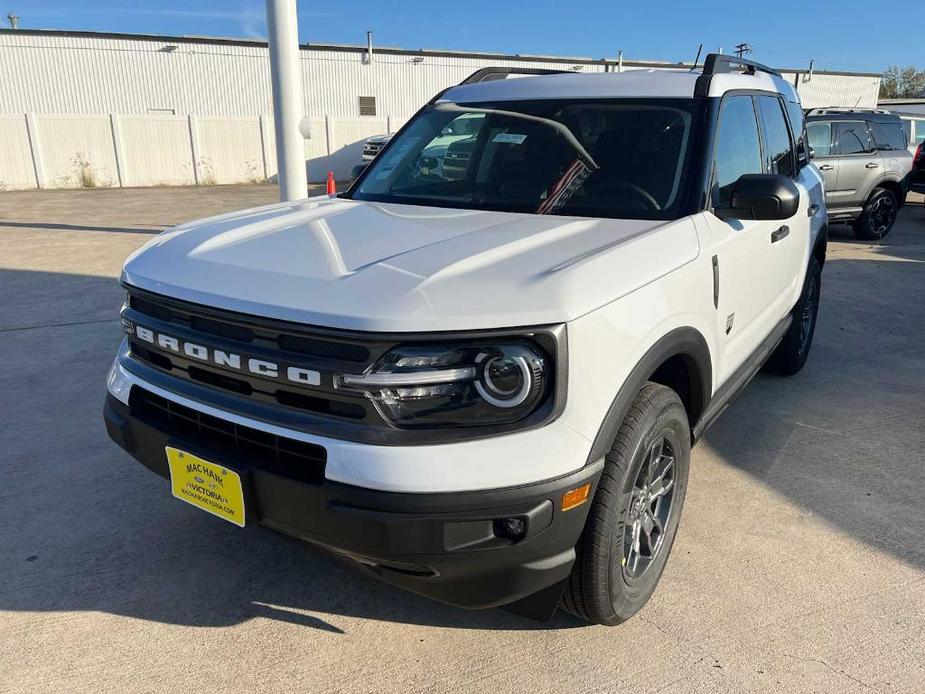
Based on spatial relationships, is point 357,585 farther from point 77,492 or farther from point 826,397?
point 826,397

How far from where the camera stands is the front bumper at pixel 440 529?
187 centimetres

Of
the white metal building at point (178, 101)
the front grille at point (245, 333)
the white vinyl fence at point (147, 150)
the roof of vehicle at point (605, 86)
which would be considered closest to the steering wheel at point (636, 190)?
the roof of vehicle at point (605, 86)

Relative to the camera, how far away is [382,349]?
6.29ft

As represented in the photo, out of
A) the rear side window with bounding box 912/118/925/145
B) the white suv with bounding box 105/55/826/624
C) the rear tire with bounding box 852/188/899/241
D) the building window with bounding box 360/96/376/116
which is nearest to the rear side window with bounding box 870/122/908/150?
the rear tire with bounding box 852/188/899/241

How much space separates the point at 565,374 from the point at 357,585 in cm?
140

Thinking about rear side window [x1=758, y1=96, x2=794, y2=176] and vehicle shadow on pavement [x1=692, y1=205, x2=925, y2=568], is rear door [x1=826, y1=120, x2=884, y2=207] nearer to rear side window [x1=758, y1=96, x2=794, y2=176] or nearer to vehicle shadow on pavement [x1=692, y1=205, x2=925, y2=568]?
vehicle shadow on pavement [x1=692, y1=205, x2=925, y2=568]

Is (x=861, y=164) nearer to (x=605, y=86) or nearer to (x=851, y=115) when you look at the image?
(x=851, y=115)

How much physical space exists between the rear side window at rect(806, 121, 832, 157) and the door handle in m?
7.96

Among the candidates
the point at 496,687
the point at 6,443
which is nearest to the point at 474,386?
the point at 496,687

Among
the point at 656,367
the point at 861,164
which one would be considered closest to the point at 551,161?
the point at 656,367

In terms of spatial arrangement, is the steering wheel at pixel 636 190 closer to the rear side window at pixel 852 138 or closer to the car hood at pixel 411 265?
the car hood at pixel 411 265

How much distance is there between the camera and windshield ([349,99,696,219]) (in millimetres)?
2994

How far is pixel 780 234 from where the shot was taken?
367 centimetres

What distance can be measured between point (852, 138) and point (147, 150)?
1891 cm
